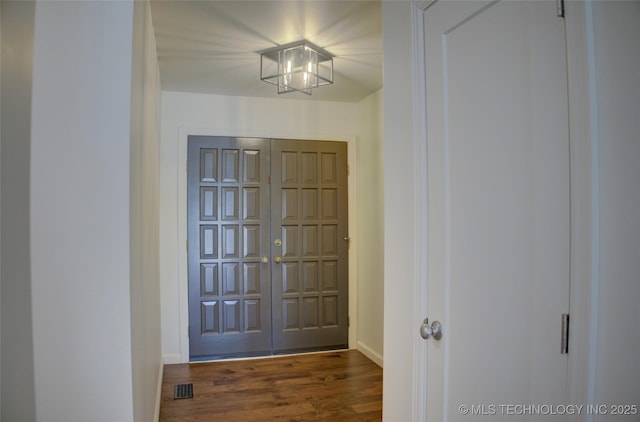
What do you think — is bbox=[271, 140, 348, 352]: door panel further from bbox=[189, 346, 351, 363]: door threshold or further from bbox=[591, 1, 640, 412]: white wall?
bbox=[591, 1, 640, 412]: white wall

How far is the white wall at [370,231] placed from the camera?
3805 millimetres

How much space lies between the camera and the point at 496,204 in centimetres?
118

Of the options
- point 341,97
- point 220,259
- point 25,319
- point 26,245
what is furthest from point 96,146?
point 341,97

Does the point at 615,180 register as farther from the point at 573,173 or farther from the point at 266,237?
the point at 266,237

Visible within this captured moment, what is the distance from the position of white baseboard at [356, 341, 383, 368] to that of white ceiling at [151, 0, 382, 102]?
2377mm

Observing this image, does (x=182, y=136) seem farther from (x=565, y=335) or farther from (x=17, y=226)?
(x=565, y=335)

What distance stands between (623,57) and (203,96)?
3.54 meters

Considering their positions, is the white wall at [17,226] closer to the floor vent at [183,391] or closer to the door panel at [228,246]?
the floor vent at [183,391]

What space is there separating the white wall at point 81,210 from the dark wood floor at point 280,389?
5.07 feet

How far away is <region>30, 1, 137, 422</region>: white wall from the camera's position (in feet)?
4.37

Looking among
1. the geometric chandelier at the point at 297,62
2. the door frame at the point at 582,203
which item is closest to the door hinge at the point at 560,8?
the door frame at the point at 582,203

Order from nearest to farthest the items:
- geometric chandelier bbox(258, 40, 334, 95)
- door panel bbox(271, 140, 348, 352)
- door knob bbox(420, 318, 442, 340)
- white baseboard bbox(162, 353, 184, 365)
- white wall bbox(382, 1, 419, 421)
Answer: door knob bbox(420, 318, 442, 340), white wall bbox(382, 1, 419, 421), geometric chandelier bbox(258, 40, 334, 95), white baseboard bbox(162, 353, 184, 365), door panel bbox(271, 140, 348, 352)

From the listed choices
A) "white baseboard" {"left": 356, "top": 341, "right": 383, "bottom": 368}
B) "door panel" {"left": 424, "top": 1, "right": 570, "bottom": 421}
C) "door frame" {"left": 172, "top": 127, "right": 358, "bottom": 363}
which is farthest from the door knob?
"door frame" {"left": 172, "top": 127, "right": 358, "bottom": 363}

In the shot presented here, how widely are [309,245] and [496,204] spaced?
120 inches
